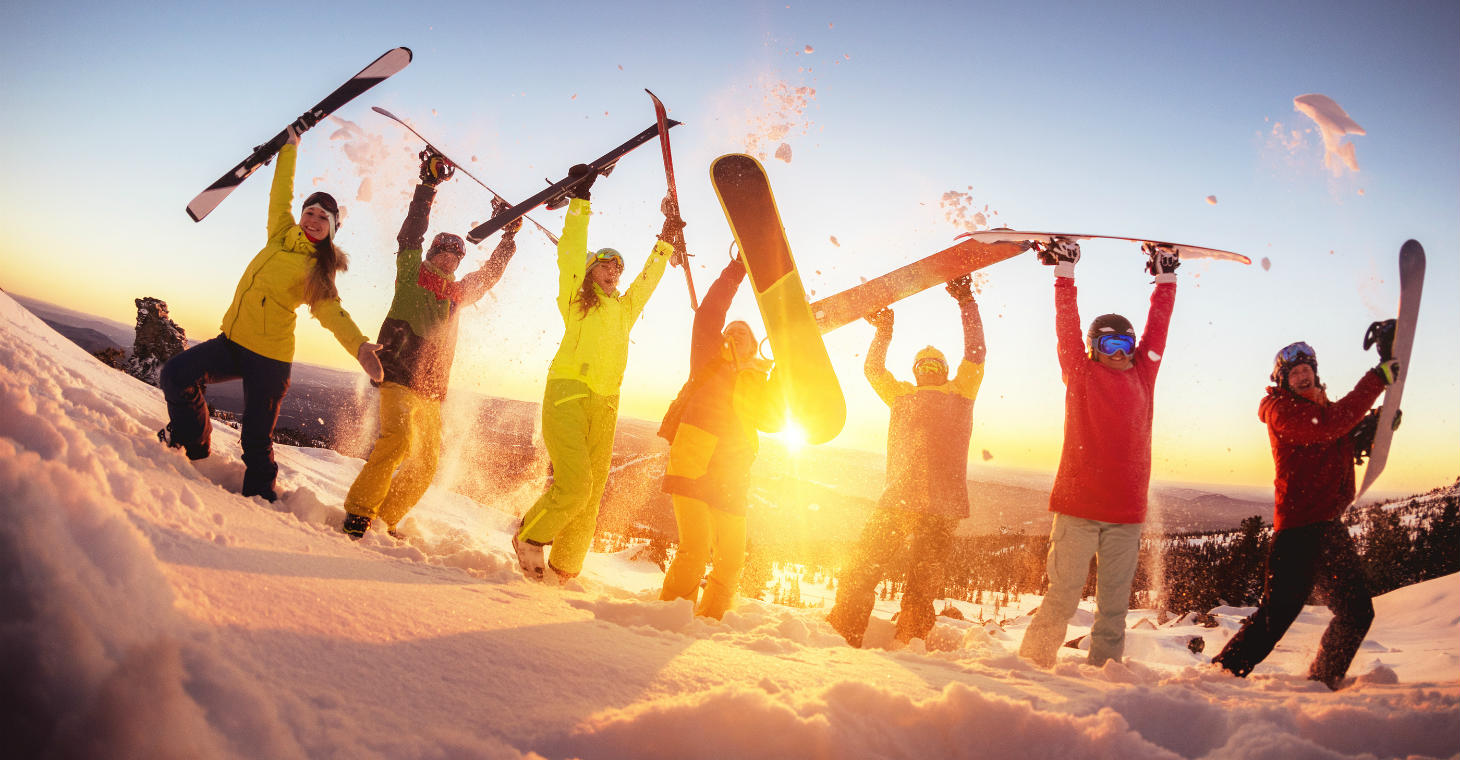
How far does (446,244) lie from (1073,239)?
4.75m

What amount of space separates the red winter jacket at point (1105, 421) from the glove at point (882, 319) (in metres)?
1.37

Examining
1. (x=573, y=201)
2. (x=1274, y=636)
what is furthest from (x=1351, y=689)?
(x=573, y=201)

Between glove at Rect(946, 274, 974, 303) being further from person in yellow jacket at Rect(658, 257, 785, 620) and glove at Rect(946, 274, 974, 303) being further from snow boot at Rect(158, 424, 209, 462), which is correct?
snow boot at Rect(158, 424, 209, 462)

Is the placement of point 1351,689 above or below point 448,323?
below

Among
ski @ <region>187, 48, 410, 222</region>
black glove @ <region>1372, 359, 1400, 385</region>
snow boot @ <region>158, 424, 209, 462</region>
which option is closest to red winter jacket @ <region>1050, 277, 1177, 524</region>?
black glove @ <region>1372, 359, 1400, 385</region>

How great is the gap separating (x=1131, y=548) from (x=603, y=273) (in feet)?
12.2

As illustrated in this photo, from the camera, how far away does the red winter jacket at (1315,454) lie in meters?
3.40

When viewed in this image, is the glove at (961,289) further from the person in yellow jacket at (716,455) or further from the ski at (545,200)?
the ski at (545,200)

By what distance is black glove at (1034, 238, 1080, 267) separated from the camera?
4.08 m

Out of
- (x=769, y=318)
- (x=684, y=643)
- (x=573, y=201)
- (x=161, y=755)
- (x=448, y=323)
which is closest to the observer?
(x=161, y=755)

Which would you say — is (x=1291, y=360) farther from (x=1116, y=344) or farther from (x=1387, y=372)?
(x=1116, y=344)

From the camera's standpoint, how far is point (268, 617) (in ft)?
4.88

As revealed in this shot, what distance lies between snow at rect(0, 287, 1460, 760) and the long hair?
4.36ft

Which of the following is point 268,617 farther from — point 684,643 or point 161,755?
point 684,643
